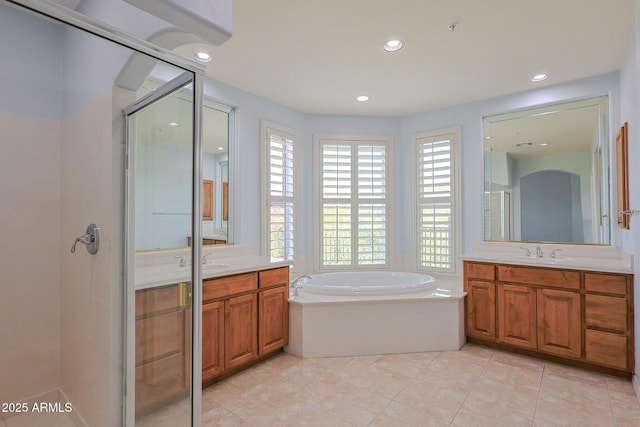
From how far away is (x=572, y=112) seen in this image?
3.31m

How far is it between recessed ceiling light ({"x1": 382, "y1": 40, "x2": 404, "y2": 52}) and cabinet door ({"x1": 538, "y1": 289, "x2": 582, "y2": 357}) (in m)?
2.30

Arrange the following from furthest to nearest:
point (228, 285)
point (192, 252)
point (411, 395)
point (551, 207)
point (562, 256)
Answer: point (551, 207), point (562, 256), point (228, 285), point (411, 395), point (192, 252)

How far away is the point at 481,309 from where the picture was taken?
3.18 meters

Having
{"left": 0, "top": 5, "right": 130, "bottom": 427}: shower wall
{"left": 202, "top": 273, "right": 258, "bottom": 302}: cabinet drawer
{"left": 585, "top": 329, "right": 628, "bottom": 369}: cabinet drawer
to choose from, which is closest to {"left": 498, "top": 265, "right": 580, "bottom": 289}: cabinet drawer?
{"left": 585, "top": 329, "right": 628, "bottom": 369}: cabinet drawer

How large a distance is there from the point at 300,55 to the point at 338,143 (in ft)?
5.35

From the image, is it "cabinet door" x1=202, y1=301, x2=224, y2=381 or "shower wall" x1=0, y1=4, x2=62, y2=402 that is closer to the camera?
"shower wall" x1=0, y1=4, x2=62, y2=402

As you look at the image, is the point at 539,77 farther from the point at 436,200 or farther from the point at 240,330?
the point at 240,330

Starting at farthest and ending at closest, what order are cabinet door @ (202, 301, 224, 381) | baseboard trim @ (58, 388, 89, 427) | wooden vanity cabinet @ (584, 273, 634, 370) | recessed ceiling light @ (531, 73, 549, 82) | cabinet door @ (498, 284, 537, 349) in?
recessed ceiling light @ (531, 73, 549, 82)
cabinet door @ (498, 284, 537, 349)
wooden vanity cabinet @ (584, 273, 634, 370)
cabinet door @ (202, 301, 224, 381)
baseboard trim @ (58, 388, 89, 427)

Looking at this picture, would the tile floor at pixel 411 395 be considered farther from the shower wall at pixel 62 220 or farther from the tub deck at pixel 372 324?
→ the shower wall at pixel 62 220

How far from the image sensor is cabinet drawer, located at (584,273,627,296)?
2533 millimetres

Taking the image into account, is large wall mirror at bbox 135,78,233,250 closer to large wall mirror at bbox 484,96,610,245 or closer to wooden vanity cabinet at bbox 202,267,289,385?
wooden vanity cabinet at bbox 202,267,289,385

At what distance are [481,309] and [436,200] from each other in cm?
142

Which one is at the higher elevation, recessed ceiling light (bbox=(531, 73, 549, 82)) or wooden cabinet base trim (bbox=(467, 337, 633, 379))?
recessed ceiling light (bbox=(531, 73, 549, 82))

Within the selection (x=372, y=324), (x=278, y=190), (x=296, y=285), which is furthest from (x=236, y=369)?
(x=278, y=190)
